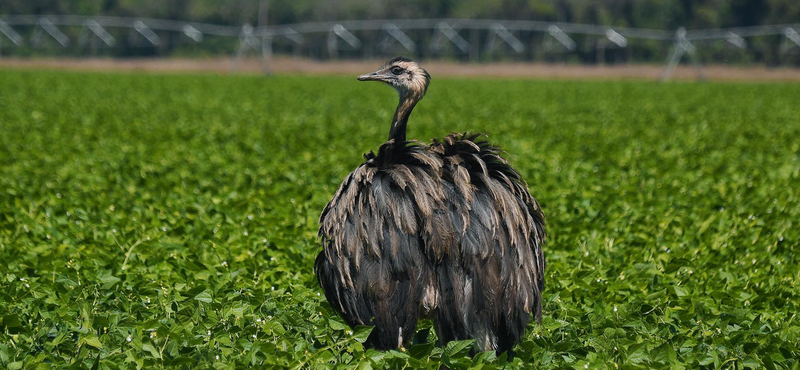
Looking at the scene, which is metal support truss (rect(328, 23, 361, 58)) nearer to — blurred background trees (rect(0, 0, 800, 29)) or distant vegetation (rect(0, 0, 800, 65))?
distant vegetation (rect(0, 0, 800, 65))

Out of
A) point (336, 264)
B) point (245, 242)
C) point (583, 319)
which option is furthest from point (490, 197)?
point (245, 242)

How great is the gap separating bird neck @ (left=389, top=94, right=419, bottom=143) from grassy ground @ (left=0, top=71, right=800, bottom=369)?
0.86 m

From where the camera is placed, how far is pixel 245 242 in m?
5.26

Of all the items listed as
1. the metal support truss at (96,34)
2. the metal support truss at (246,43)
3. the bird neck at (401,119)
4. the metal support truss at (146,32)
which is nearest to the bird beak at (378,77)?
the bird neck at (401,119)

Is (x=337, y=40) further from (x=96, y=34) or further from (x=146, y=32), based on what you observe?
(x=96, y=34)

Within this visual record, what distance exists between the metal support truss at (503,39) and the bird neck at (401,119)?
4991 cm

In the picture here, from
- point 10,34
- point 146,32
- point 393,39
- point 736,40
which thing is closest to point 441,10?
point 393,39

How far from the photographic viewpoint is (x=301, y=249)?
5.10m

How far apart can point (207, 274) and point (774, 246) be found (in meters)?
3.59

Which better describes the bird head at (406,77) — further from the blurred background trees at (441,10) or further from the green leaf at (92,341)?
the blurred background trees at (441,10)

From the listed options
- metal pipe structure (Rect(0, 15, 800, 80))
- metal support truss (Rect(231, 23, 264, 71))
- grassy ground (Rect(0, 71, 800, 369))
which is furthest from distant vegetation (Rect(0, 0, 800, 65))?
grassy ground (Rect(0, 71, 800, 369))

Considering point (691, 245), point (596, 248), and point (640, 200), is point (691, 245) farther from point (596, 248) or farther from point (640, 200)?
point (640, 200)

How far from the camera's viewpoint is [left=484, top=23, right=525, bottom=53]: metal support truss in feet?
173

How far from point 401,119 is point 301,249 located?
1.78 m
